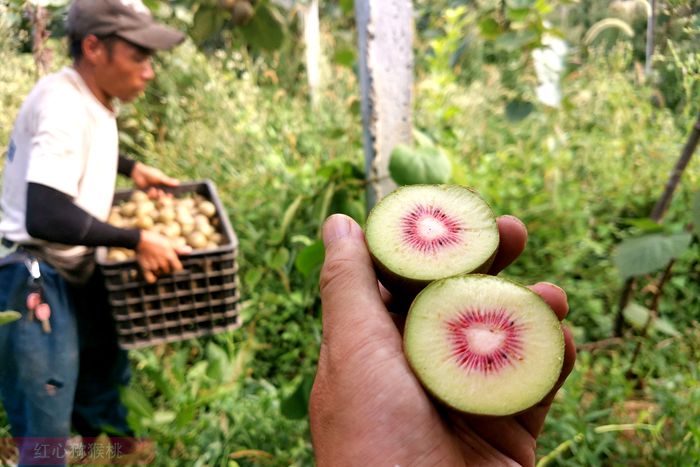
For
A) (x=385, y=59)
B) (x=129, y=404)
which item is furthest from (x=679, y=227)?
(x=129, y=404)

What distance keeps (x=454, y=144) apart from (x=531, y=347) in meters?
2.15

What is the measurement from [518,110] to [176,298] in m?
1.50

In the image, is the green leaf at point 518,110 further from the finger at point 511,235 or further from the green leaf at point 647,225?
the finger at point 511,235

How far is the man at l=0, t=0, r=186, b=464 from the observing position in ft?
4.34

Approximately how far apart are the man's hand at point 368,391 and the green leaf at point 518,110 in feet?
4.62

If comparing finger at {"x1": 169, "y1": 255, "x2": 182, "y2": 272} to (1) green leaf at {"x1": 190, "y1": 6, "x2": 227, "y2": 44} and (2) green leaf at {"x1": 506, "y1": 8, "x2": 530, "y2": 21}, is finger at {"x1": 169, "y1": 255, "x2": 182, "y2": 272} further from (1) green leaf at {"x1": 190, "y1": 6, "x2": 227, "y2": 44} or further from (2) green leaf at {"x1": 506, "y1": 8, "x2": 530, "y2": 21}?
(2) green leaf at {"x1": 506, "y1": 8, "x2": 530, "y2": 21}

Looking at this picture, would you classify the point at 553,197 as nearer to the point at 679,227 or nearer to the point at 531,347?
the point at 679,227

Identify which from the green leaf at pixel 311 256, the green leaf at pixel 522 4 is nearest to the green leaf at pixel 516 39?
the green leaf at pixel 522 4

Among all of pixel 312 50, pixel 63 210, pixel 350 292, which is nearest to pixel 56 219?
pixel 63 210

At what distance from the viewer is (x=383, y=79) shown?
1.41 meters

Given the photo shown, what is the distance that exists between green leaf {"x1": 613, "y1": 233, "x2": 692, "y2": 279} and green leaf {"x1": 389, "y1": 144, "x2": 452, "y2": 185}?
0.59 metres

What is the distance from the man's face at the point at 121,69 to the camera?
58.8 inches

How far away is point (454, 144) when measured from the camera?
279 cm

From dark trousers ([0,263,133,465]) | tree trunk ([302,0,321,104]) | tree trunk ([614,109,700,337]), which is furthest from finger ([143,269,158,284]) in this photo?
tree trunk ([302,0,321,104])
